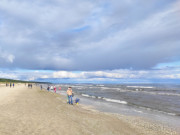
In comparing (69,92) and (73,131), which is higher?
(69,92)

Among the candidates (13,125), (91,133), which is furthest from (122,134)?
(13,125)

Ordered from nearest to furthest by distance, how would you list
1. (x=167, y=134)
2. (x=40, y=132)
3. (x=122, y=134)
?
1. (x=40, y=132)
2. (x=122, y=134)
3. (x=167, y=134)

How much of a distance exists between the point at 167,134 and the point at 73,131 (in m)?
7.02

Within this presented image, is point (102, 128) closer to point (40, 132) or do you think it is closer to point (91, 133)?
point (91, 133)

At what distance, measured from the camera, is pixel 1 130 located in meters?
7.32

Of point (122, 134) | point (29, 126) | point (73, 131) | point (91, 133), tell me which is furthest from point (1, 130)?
point (122, 134)

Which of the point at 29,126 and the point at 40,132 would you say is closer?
the point at 40,132

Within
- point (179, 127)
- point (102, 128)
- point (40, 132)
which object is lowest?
point (179, 127)

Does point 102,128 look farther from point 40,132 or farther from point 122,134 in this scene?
point 40,132

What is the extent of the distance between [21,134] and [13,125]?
5.20ft

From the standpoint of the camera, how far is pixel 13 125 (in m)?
8.27

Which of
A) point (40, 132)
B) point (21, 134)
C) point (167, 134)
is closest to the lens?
point (21, 134)

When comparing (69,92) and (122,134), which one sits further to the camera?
(69,92)

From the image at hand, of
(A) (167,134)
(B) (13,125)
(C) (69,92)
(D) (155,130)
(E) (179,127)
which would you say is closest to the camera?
(B) (13,125)
